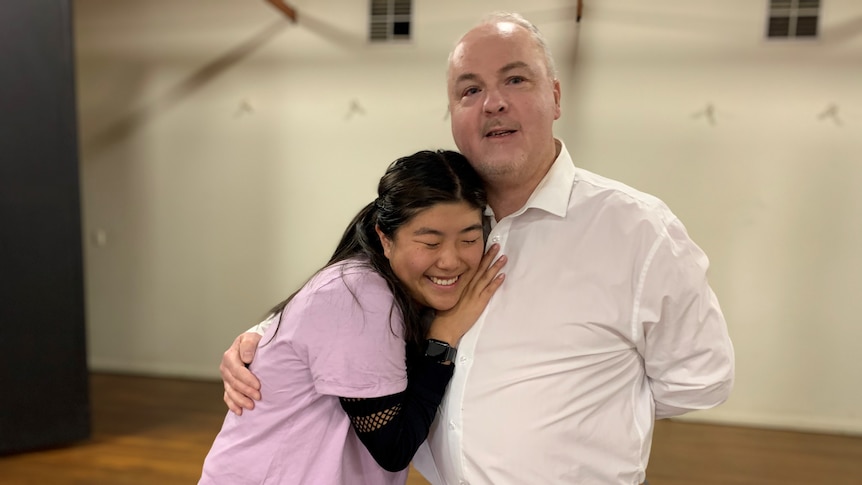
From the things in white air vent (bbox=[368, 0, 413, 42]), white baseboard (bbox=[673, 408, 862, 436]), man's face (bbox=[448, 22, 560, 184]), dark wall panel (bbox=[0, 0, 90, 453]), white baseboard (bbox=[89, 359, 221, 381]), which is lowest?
white baseboard (bbox=[89, 359, 221, 381])

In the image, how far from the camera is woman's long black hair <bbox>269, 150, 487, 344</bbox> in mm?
1291

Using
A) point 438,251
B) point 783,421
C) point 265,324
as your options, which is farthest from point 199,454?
point 783,421

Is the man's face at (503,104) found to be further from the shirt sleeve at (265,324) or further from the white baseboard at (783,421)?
the white baseboard at (783,421)

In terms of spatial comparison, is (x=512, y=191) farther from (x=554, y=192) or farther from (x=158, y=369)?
(x=158, y=369)

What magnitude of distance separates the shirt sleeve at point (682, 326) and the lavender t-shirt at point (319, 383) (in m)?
0.56

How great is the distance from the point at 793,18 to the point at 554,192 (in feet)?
12.8

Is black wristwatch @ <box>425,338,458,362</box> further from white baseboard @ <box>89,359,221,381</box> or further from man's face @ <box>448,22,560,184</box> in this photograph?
white baseboard @ <box>89,359,221,381</box>

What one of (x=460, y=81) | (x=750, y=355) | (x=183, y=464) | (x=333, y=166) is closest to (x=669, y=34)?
(x=750, y=355)

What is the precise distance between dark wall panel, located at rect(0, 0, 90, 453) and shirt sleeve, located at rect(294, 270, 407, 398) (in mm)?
2983

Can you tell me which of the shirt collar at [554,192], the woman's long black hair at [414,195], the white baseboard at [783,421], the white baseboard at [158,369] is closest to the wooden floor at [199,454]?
the white baseboard at [783,421]

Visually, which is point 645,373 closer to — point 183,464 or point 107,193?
point 183,464

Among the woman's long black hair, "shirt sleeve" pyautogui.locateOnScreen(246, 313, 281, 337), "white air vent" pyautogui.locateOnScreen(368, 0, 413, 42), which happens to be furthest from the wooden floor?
"white air vent" pyautogui.locateOnScreen(368, 0, 413, 42)

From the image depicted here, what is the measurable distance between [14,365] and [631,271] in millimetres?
3677

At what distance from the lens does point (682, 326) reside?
4.33 ft
